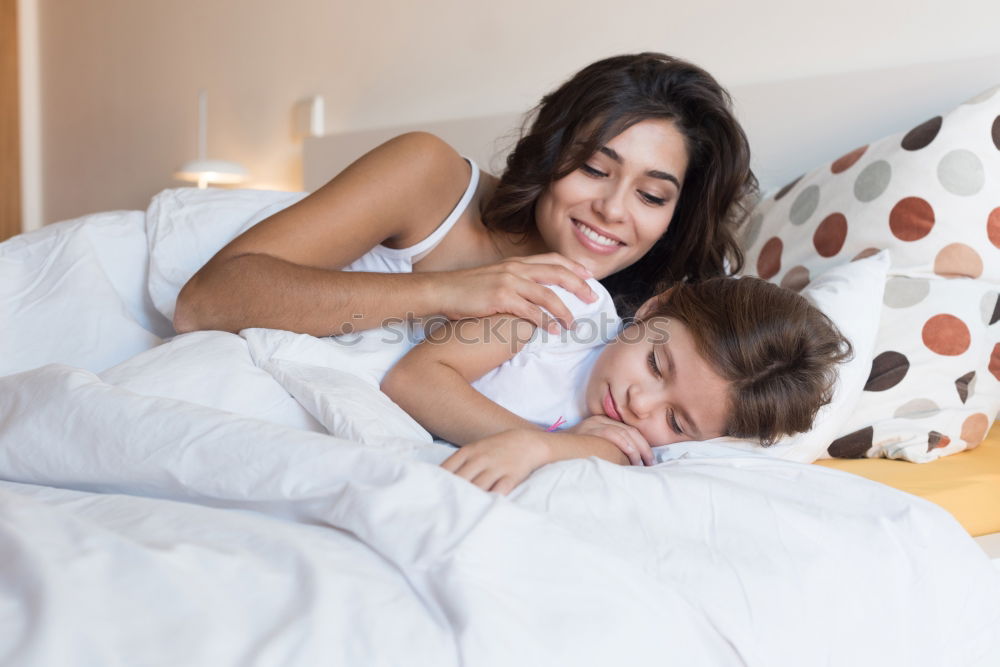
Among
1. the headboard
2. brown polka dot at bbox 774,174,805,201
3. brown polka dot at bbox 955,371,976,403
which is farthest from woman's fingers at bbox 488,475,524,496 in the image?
the headboard

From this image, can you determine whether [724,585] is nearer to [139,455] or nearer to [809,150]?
[139,455]

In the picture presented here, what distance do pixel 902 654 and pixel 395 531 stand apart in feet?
1.65

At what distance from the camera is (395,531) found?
0.67 m

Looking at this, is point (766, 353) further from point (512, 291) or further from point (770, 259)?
point (770, 259)

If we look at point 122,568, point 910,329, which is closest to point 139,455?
point 122,568

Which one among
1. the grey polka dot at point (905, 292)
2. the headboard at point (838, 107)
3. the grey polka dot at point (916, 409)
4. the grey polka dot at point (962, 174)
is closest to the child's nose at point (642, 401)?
the grey polka dot at point (916, 409)

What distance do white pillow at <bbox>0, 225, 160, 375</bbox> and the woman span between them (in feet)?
0.55

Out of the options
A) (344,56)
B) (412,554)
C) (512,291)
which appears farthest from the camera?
(344,56)

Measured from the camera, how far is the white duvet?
57cm

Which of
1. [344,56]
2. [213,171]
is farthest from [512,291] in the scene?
[213,171]

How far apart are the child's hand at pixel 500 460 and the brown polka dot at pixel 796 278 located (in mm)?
906

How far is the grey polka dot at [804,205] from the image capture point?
5.76 ft

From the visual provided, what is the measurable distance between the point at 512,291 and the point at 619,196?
27cm

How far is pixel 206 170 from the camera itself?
346 cm
